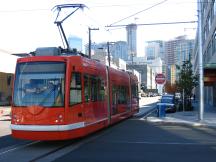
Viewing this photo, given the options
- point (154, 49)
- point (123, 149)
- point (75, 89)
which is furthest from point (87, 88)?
point (154, 49)

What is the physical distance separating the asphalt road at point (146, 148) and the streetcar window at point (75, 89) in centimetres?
155

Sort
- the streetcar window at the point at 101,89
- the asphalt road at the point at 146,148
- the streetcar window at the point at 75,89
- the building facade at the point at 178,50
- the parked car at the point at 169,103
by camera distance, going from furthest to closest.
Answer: the building facade at the point at 178,50 → the parked car at the point at 169,103 → the streetcar window at the point at 101,89 → the streetcar window at the point at 75,89 → the asphalt road at the point at 146,148

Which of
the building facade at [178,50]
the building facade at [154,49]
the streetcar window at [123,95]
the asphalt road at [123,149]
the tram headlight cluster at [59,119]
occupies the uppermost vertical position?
the building facade at [154,49]

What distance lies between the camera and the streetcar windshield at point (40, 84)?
1414cm

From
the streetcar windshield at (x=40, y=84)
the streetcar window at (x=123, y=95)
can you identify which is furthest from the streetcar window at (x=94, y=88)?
the streetcar window at (x=123, y=95)

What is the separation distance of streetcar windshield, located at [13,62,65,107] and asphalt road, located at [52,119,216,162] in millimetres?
1895

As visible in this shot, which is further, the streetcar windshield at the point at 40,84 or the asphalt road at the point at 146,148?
the streetcar windshield at the point at 40,84

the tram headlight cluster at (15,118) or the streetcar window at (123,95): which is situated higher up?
the streetcar window at (123,95)

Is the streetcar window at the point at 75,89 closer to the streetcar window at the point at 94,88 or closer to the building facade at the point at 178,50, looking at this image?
the streetcar window at the point at 94,88

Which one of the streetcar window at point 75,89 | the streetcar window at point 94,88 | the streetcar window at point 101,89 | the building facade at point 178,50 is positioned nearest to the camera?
the streetcar window at point 75,89

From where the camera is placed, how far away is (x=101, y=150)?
43.6 feet

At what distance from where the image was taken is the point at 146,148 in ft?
45.3

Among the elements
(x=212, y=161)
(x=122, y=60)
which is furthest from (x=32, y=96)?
(x=122, y=60)

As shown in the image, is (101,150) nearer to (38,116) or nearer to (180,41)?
(38,116)
